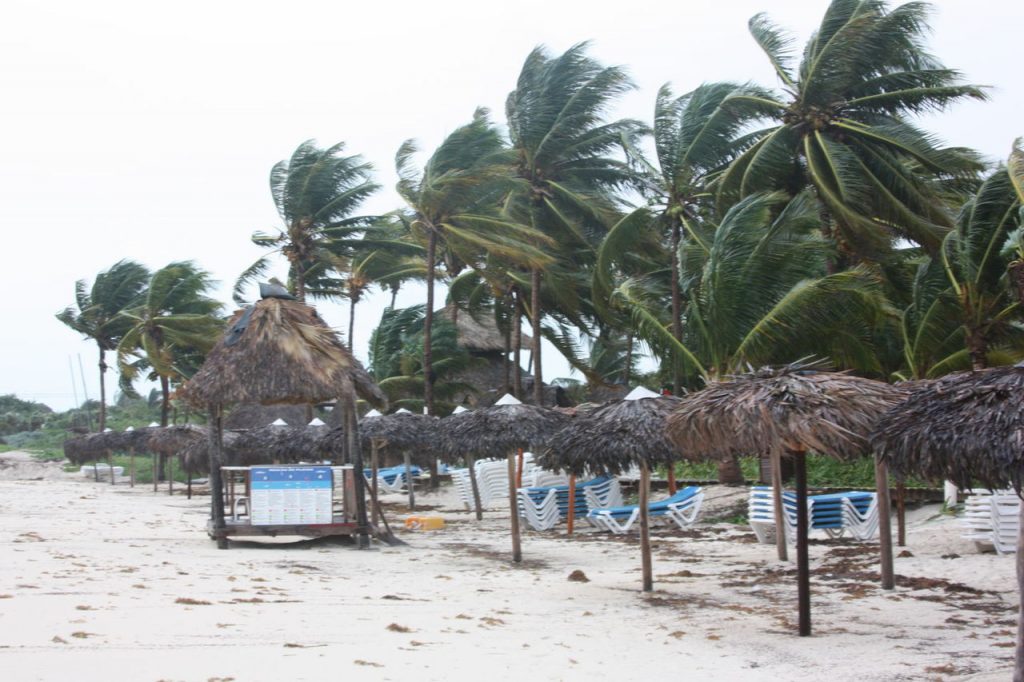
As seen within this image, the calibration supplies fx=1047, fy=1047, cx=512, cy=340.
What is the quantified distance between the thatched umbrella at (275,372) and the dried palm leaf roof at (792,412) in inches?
268

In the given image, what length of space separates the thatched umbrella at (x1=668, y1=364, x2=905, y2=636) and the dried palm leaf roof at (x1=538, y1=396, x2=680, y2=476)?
1900 millimetres

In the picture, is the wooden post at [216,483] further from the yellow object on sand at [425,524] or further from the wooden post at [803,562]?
the wooden post at [803,562]

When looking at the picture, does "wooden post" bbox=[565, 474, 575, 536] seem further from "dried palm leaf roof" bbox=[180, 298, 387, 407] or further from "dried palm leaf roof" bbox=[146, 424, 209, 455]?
"dried palm leaf roof" bbox=[146, 424, 209, 455]

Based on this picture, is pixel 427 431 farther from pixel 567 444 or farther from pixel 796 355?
pixel 567 444

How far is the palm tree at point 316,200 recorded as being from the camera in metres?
27.6

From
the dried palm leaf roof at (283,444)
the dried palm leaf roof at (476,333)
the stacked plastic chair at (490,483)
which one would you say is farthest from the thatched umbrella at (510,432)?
the dried palm leaf roof at (476,333)

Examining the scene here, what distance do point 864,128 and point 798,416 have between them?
1271 centimetres

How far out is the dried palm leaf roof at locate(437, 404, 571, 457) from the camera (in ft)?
44.7

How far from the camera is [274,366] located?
14.0 meters

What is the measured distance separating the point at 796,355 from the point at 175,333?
863 inches

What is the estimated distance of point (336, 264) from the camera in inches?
1230

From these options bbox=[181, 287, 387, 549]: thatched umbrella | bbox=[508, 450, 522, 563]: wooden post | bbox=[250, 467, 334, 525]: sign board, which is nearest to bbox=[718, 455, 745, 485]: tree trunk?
bbox=[508, 450, 522, 563]: wooden post

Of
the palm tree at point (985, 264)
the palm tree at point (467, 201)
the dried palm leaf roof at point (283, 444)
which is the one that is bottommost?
the dried palm leaf roof at point (283, 444)

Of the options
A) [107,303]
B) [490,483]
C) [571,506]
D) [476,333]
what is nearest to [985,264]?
[571,506]
